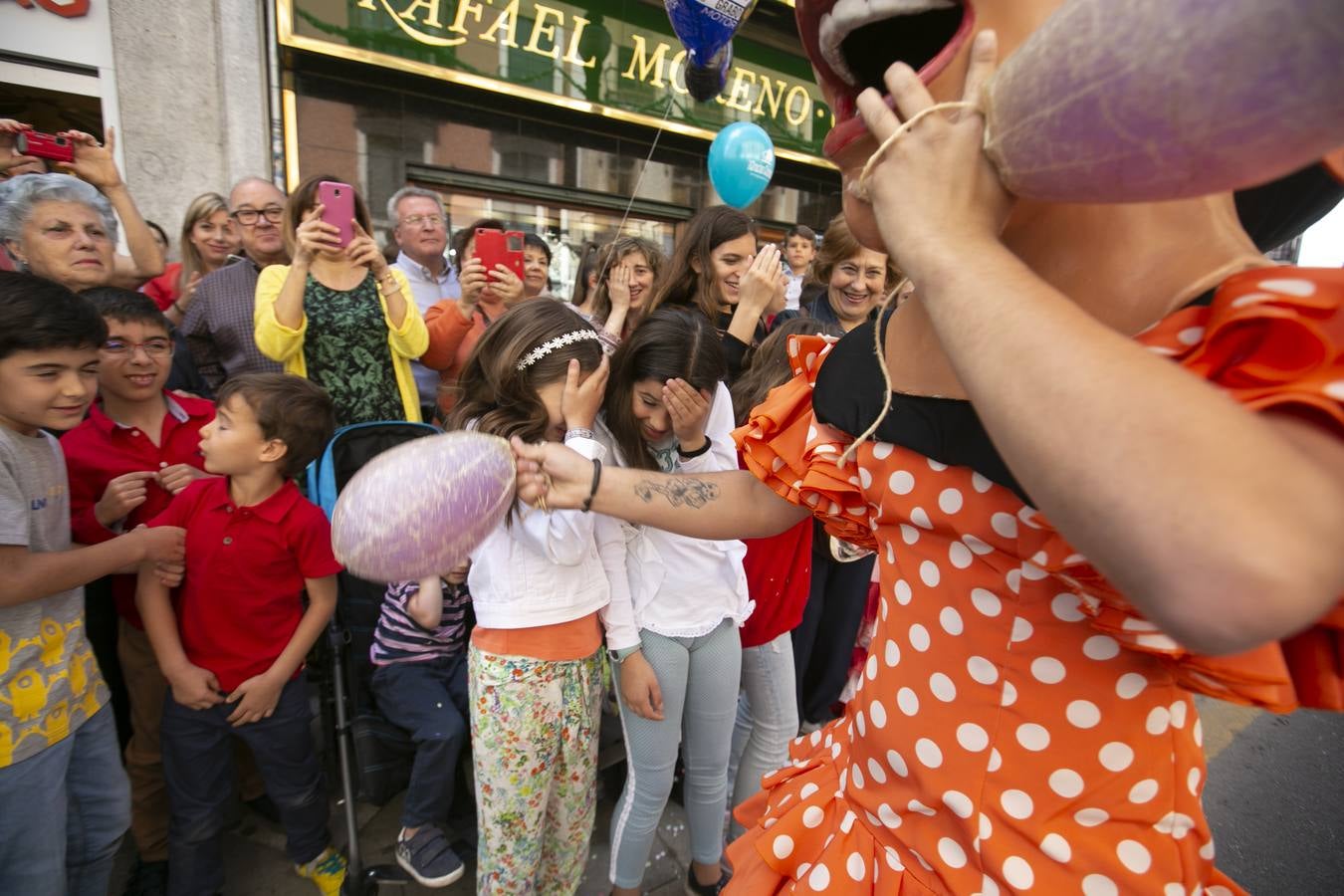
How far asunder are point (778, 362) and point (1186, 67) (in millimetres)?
1999

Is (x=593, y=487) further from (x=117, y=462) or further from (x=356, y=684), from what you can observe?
(x=117, y=462)

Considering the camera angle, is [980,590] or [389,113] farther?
[389,113]

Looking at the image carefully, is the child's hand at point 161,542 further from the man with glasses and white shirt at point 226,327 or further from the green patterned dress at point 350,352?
the man with glasses and white shirt at point 226,327

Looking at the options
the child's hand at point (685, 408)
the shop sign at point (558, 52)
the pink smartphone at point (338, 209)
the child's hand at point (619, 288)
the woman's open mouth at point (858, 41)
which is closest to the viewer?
the woman's open mouth at point (858, 41)

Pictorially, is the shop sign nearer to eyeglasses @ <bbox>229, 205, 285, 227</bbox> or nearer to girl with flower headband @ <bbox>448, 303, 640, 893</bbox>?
eyeglasses @ <bbox>229, 205, 285, 227</bbox>

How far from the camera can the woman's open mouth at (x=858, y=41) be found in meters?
0.80

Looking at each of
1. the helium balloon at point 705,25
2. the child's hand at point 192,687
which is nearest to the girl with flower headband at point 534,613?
the child's hand at point 192,687

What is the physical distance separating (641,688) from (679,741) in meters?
0.28

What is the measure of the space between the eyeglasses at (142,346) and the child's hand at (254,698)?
112 centimetres

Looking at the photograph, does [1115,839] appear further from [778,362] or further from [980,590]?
[778,362]

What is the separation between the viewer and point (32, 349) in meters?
1.68

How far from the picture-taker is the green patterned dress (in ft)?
9.22

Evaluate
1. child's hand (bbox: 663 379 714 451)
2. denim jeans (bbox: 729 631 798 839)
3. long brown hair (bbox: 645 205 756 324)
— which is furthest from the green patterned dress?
denim jeans (bbox: 729 631 798 839)

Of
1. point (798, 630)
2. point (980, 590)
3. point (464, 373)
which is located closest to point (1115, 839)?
point (980, 590)
